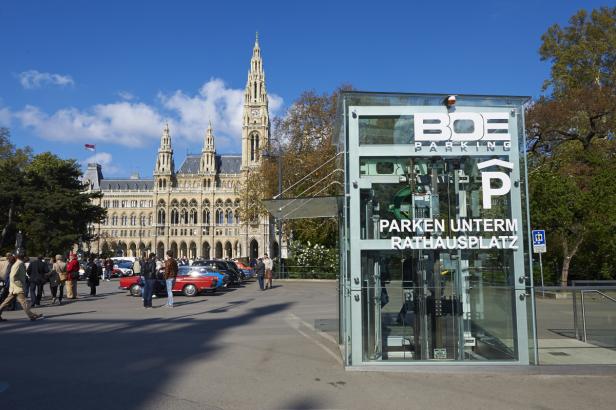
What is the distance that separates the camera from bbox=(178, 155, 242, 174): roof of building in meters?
134

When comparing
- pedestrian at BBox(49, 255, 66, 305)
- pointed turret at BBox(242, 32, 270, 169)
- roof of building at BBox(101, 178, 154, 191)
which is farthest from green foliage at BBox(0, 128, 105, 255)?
roof of building at BBox(101, 178, 154, 191)

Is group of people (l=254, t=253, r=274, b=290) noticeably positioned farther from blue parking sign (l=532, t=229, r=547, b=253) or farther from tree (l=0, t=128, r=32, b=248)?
tree (l=0, t=128, r=32, b=248)

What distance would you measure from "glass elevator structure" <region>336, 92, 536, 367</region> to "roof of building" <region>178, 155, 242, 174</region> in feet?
414

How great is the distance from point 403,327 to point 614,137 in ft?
91.1

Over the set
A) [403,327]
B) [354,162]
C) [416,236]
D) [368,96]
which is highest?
[368,96]

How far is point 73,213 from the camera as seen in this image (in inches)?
1961

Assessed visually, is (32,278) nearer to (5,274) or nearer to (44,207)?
(5,274)

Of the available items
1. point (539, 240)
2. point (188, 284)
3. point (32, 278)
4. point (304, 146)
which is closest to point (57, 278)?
point (32, 278)

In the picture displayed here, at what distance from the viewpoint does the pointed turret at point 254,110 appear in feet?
377

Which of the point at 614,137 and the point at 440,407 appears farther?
the point at 614,137

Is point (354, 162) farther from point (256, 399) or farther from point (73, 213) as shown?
point (73, 213)

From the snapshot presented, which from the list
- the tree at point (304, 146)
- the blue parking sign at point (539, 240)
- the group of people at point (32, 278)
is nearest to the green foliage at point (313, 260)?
the tree at point (304, 146)

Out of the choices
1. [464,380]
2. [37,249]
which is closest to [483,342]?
[464,380]

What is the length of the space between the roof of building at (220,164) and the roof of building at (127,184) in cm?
967
